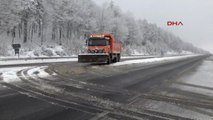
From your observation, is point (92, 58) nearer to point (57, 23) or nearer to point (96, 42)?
point (96, 42)

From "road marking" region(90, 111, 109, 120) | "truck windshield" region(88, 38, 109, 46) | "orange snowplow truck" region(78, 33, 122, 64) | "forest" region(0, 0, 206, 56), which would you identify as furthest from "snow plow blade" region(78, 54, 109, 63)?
"road marking" region(90, 111, 109, 120)

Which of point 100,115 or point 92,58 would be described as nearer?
point 100,115

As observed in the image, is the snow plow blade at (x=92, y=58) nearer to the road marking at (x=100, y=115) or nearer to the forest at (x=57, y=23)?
the forest at (x=57, y=23)

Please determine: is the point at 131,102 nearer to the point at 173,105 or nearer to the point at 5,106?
the point at 173,105

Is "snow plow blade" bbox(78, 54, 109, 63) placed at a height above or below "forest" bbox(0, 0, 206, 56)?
below

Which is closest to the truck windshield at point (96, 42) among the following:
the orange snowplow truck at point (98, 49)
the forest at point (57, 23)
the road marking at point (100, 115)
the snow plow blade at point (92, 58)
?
the orange snowplow truck at point (98, 49)

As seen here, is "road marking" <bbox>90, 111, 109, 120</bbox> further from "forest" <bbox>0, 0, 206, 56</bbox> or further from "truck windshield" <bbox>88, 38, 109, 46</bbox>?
"forest" <bbox>0, 0, 206, 56</bbox>

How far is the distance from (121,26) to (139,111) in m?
96.2

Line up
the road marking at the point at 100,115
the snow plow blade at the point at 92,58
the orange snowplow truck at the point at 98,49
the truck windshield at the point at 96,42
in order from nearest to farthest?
the road marking at the point at 100,115 → the snow plow blade at the point at 92,58 → the orange snowplow truck at the point at 98,49 → the truck windshield at the point at 96,42

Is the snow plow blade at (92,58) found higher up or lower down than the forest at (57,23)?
lower down

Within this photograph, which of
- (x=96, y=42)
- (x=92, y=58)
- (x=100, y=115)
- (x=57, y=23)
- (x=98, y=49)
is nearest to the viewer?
(x=100, y=115)

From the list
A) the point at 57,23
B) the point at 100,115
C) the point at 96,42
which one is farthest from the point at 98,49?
the point at 57,23

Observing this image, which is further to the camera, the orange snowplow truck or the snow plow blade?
the orange snowplow truck

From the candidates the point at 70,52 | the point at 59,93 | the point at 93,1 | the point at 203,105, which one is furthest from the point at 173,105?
the point at 93,1
